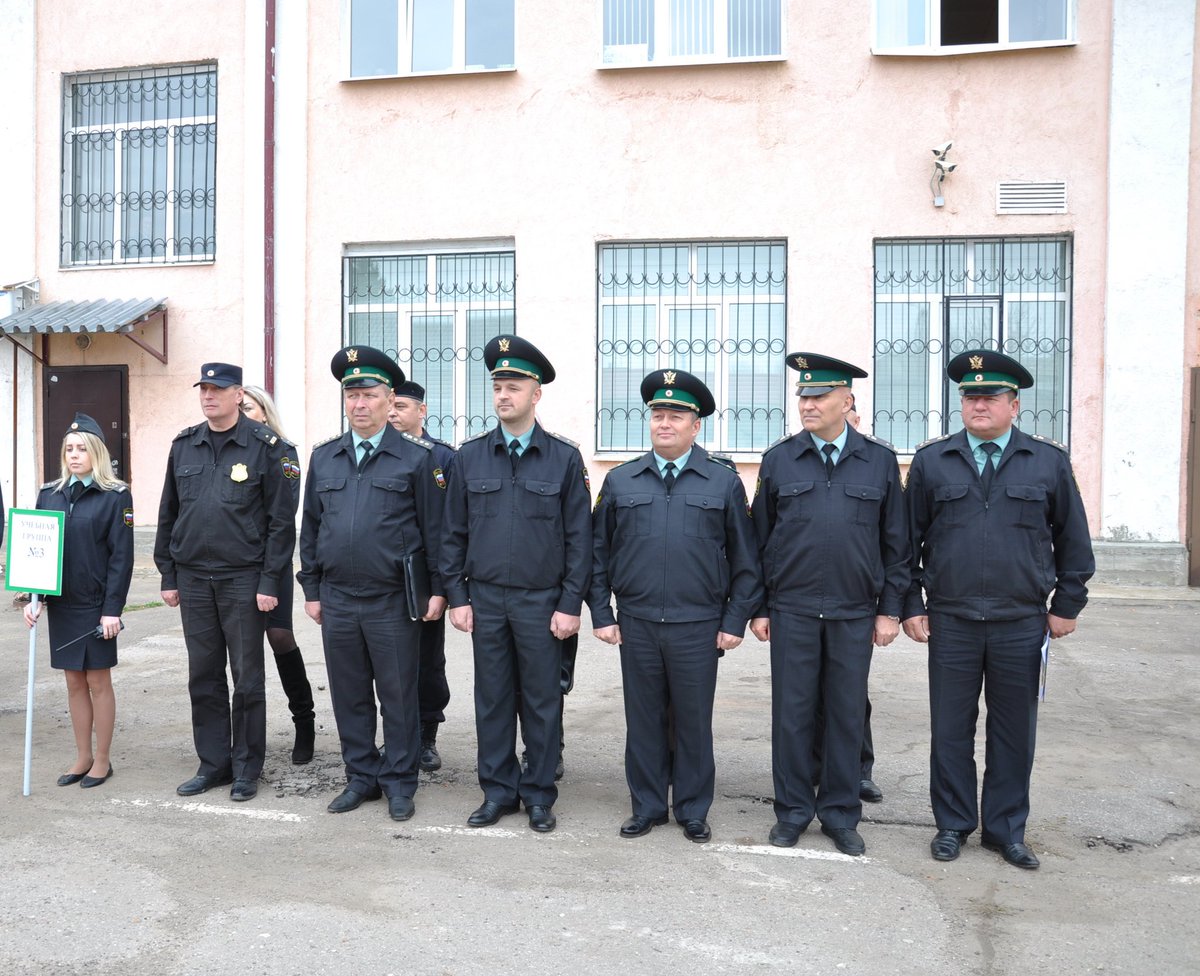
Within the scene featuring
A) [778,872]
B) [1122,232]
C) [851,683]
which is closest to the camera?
[778,872]

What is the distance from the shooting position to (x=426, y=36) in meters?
12.5

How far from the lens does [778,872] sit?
4457 mm

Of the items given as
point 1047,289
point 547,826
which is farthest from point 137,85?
point 547,826

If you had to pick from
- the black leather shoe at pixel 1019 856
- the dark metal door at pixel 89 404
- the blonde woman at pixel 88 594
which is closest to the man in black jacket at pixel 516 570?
the blonde woman at pixel 88 594

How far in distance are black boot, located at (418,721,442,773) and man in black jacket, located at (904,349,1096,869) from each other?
8.02ft

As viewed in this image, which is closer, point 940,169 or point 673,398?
point 673,398

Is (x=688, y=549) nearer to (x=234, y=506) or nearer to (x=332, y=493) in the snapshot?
(x=332, y=493)

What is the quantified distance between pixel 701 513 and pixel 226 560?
7.27ft

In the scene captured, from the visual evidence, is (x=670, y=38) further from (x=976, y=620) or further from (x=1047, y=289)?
(x=976, y=620)

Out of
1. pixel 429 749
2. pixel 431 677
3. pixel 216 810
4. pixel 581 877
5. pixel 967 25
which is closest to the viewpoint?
pixel 581 877

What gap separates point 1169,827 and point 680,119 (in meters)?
8.58

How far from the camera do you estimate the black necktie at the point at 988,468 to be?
15.3 ft

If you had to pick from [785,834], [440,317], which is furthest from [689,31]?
[785,834]

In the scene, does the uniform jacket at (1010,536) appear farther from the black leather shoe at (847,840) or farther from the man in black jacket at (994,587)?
the black leather shoe at (847,840)
